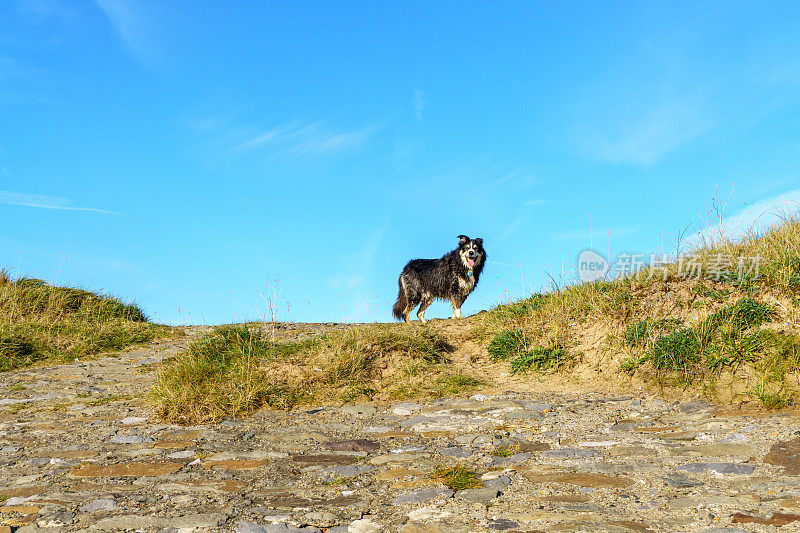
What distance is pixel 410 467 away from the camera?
4.67 m

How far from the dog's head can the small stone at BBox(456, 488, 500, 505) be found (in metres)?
9.19

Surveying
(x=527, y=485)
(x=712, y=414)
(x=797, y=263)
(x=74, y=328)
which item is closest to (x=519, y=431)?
(x=527, y=485)

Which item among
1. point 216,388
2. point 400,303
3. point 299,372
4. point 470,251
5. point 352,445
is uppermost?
point 470,251

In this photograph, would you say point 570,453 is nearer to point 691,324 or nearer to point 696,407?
point 696,407

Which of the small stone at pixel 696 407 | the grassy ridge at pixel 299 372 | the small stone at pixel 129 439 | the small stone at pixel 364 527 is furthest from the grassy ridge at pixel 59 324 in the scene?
the small stone at pixel 696 407

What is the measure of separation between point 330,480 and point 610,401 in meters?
3.54

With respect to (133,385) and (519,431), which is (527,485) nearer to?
(519,431)

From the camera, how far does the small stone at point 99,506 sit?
3.89 m

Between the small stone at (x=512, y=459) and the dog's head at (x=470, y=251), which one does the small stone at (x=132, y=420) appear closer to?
the small stone at (x=512, y=459)

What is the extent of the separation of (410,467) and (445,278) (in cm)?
895

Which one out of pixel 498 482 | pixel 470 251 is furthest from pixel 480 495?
pixel 470 251

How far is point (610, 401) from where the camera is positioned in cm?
662

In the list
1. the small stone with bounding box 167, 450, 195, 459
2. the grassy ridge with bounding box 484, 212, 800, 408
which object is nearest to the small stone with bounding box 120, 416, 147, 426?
the small stone with bounding box 167, 450, 195, 459

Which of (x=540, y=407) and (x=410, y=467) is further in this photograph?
(x=540, y=407)
